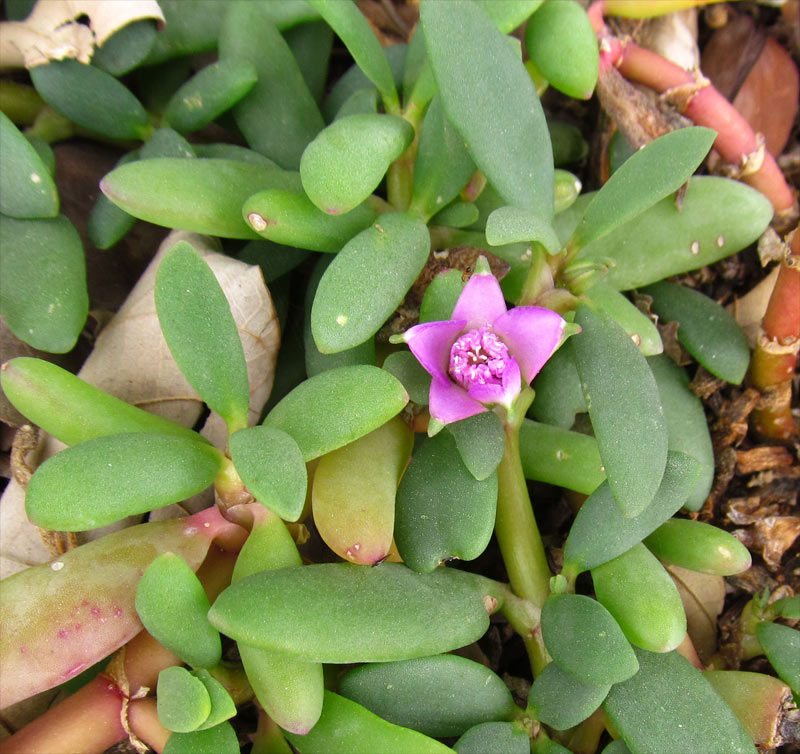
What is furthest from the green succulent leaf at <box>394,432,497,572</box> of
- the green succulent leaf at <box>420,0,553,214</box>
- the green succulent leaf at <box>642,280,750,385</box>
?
the green succulent leaf at <box>642,280,750,385</box>

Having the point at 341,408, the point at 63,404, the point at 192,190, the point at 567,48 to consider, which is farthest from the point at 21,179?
the point at 567,48

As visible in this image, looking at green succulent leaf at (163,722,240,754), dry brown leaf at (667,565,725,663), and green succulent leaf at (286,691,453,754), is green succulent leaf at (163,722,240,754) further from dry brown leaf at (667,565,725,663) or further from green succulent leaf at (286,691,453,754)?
dry brown leaf at (667,565,725,663)

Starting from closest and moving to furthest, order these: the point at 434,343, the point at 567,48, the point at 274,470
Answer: the point at 274,470 → the point at 434,343 → the point at 567,48

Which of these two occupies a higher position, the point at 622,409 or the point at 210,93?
the point at 210,93

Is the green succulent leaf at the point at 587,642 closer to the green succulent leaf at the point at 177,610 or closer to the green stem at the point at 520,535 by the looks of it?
the green stem at the point at 520,535

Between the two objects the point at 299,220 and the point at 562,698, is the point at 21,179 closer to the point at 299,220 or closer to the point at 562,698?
the point at 299,220

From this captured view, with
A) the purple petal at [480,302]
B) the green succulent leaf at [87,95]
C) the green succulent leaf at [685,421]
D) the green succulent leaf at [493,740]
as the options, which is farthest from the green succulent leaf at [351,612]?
the green succulent leaf at [87,95]
